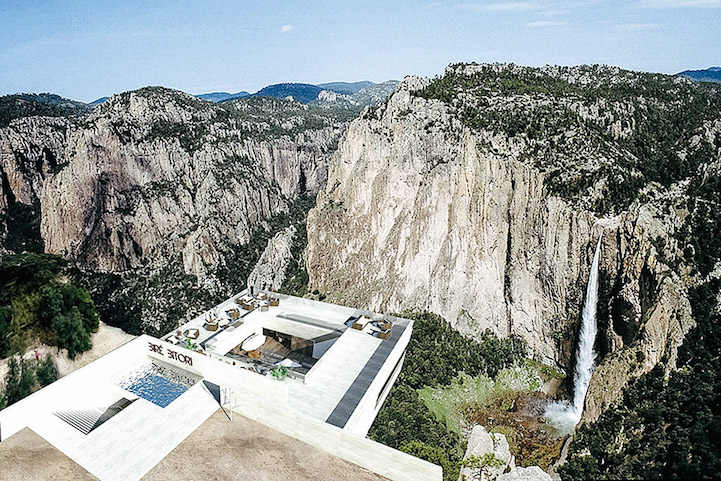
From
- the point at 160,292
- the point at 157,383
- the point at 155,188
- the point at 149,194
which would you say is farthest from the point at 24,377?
the point at 155,188

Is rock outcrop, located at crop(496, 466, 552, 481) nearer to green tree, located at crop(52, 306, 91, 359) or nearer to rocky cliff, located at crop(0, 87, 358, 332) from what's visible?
green tree, located at crop(52, 306, 91, 359)

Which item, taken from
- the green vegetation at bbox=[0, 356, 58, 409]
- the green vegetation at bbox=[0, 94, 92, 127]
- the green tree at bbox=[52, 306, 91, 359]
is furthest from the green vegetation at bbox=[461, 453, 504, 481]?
the green vegetation at bbox=[0, 94, 92, 127]

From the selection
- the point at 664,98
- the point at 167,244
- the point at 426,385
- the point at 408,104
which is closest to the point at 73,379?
the point at 426,385

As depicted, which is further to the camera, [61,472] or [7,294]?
[7,294]

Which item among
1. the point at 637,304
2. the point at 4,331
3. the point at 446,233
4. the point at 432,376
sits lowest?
the point at 432,376

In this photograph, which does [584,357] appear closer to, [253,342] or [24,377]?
[253,342]

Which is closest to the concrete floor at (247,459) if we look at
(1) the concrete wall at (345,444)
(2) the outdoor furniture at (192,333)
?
(1) the concrete wall at (345,444)

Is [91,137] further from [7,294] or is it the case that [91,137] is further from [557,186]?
[557,186]
